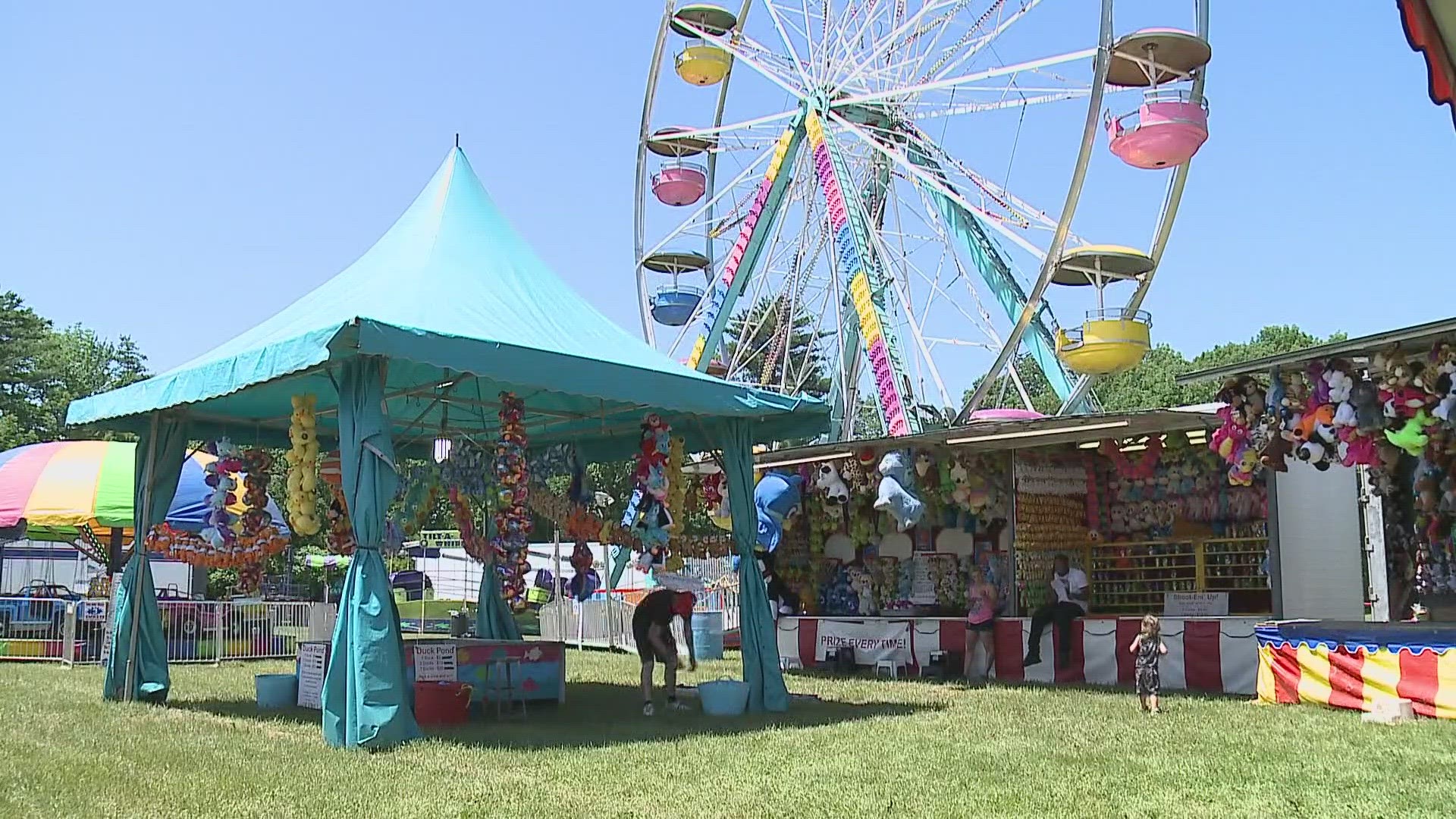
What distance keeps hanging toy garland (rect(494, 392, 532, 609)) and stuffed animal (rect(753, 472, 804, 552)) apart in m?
5.32

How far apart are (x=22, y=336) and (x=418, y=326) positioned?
3064cm

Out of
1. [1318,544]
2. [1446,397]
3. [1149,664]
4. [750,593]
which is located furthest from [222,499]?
[1318,544]

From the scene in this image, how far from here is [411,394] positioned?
10484 mm

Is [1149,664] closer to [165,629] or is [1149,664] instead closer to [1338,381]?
[1338,381]

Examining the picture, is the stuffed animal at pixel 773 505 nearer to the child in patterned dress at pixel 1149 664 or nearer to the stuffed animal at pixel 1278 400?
the child in patterned dress at pixel 1149 664

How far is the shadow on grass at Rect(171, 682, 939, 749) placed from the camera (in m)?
8.60

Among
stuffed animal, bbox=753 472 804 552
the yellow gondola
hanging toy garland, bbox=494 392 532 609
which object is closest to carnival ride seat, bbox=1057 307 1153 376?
the yellow gondola

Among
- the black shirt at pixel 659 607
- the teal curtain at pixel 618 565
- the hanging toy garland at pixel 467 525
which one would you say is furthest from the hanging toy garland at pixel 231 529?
the teal curtain at pixel 618 565

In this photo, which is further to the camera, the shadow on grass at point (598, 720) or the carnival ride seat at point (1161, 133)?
the carnival ride seat at point (1161, 133)

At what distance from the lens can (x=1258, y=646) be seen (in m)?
10.9

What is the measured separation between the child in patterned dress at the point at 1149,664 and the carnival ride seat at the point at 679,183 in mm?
11907

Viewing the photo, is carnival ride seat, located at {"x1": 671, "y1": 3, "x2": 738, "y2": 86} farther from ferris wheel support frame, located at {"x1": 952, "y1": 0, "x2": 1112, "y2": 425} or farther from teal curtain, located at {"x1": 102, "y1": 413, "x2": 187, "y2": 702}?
teal curtain, located at {"x1": 102, "y1": 413, "x2": 187, "y2": 702}

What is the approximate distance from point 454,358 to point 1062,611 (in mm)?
7166

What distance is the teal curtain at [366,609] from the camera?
8.04 m
